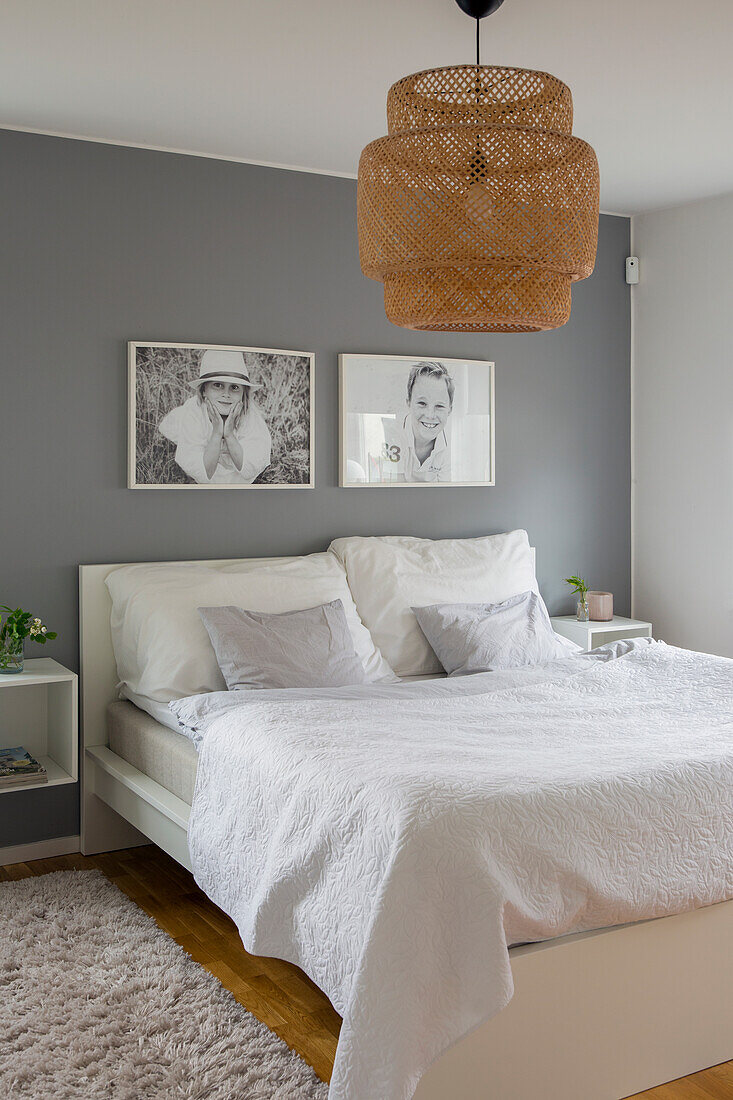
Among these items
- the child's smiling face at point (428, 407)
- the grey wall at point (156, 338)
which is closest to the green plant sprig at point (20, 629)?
the grey wall at point (156, 338)

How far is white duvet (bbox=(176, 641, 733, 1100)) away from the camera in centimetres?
187

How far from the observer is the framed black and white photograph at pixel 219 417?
3.63 meters

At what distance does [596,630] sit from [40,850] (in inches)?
91.9

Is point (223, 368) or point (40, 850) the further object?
point (223, 368)

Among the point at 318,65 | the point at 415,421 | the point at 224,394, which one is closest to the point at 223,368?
the point at 224,394

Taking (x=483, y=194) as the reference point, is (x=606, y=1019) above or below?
below

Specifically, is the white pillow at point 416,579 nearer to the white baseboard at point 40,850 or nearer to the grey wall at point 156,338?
the grey wall at point 156,338

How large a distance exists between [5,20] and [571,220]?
1.55 metres

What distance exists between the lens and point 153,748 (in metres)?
3.15

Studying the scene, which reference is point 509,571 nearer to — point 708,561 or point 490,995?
point 708,561

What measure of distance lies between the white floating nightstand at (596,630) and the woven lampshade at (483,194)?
2.28 m

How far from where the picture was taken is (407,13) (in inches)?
99.5

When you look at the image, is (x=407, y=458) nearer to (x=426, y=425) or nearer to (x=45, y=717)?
(x=426, y=425)

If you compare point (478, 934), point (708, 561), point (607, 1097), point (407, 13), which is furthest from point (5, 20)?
point (708, 561)
